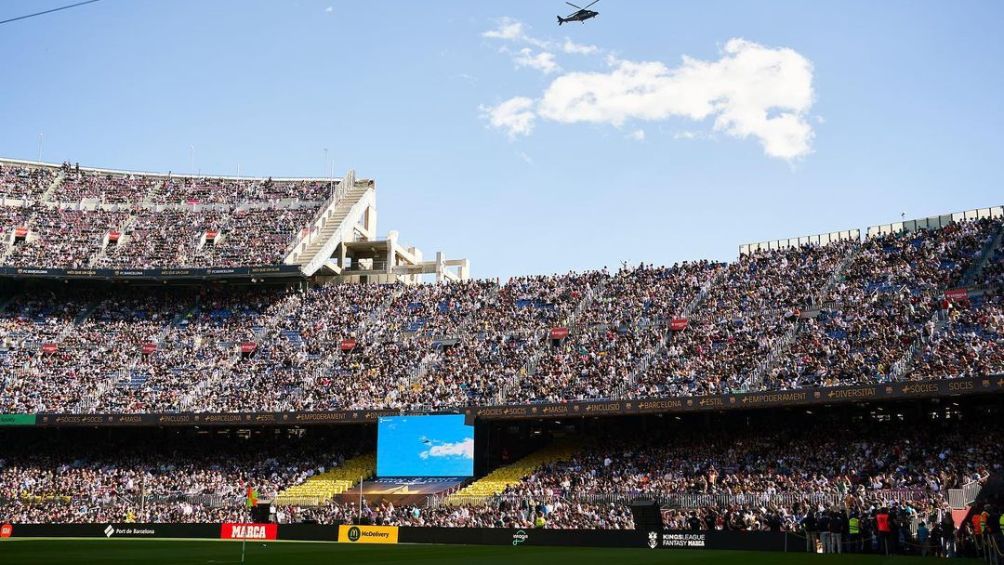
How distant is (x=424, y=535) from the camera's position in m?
40.6

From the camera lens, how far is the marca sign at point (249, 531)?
134 ft

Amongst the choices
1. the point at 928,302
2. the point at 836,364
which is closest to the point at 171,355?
the point at 836,364

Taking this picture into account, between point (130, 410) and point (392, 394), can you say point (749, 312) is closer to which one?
point (392, 394)

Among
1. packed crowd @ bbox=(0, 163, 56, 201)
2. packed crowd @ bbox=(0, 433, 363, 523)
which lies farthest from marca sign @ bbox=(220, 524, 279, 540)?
packed crowd @ bbox=(0, 163, 56, 201)

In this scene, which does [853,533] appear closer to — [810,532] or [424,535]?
[810,532]

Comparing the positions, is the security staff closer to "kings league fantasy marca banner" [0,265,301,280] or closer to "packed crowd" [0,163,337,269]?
"kings league fantasy marca banner" [0,265,301,280]

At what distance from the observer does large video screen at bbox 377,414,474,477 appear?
48969 mm

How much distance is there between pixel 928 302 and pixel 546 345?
20.0 metres

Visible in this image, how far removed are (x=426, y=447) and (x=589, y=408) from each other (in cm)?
852

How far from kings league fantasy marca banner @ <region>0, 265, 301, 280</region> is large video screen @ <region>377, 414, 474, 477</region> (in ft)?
61.6

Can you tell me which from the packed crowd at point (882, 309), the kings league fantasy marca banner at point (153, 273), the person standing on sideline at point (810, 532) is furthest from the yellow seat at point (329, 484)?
the person standing on sideline at point (810, 532)

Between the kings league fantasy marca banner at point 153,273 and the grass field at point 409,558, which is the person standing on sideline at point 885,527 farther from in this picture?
the kings league fantasy marca banner at point 153,273

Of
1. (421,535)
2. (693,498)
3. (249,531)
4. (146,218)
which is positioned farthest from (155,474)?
(693,498)

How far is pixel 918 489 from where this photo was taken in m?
36.4
